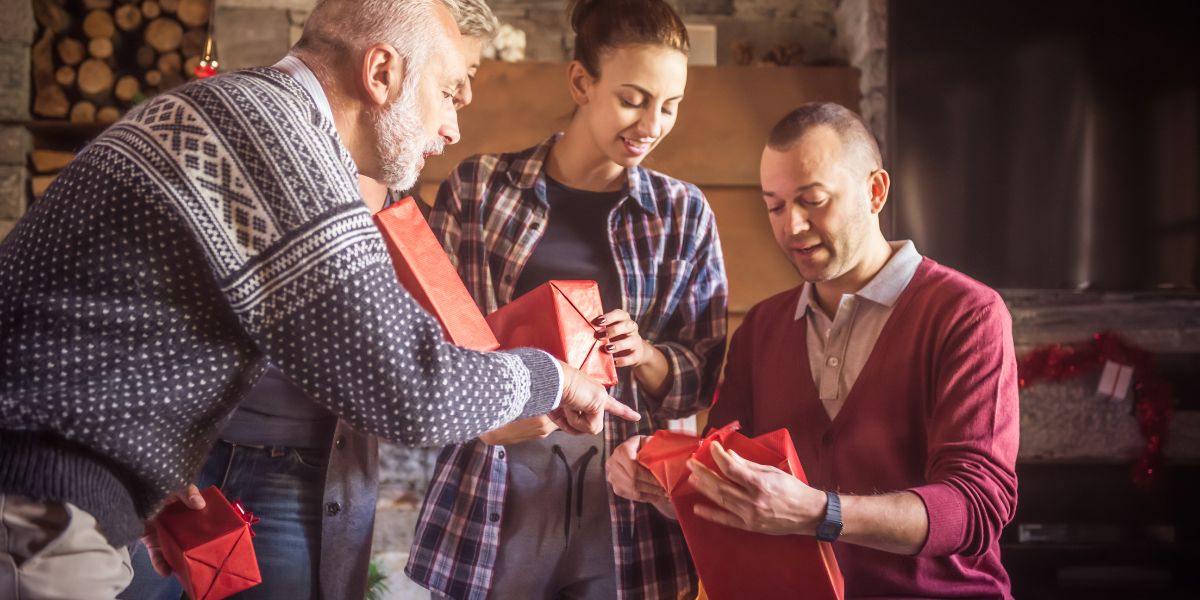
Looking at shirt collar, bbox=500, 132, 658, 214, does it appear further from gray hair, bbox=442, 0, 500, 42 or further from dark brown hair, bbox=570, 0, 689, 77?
gray hair, bbox=442, 0, 500, 42

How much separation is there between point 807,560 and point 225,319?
2.75 feet

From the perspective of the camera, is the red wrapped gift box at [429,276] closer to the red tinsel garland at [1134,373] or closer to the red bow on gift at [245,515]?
the red bow on gift at [245,515]

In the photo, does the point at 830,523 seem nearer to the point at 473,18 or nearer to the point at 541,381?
the point at 541,381

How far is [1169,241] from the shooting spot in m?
3.18

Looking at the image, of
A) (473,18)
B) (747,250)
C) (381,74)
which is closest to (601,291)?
(473,18)

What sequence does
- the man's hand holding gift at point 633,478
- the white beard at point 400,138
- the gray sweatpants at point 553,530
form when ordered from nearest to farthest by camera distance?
the white beard at point 400,138 < the man's hand holding gift at point 633,478 < the gray sweatpants at point 553,530

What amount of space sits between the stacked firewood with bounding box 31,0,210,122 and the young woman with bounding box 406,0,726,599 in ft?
8.53


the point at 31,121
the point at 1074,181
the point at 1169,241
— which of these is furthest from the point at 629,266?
the point at 31,121

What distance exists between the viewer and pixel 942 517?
1294mm

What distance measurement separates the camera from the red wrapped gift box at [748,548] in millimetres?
1264

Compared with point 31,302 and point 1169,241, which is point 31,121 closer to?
point 31,302

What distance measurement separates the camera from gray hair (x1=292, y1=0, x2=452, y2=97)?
1.20 metres

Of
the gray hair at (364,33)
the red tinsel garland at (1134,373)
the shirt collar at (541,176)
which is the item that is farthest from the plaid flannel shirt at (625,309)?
the red tinsel garland at (1134,373)

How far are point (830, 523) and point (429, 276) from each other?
2.21 ft
